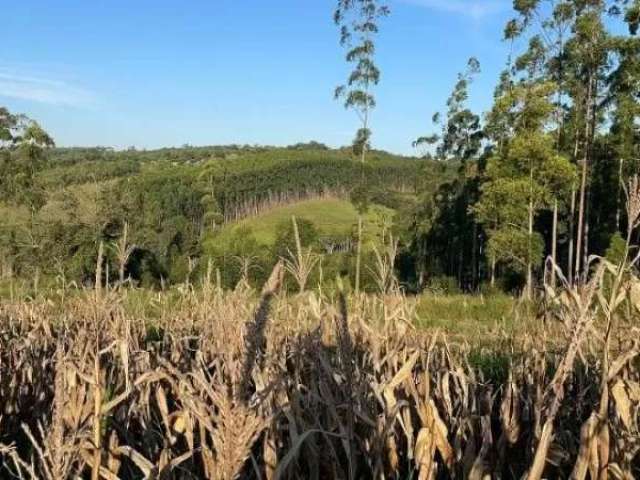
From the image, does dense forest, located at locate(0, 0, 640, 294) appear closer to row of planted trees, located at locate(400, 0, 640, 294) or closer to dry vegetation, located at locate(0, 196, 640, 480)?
row of planted trees, located at locate(400, 0, 640, 294)

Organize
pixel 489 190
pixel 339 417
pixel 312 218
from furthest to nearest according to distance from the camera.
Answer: pixel 312 218 < pixel 489 190 < pixel 339 417

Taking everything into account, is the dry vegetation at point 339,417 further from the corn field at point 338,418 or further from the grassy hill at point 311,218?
the grassy hill at point 311,218

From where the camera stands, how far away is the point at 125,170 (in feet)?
465

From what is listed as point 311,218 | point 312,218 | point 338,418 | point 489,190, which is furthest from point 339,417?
point 312,218

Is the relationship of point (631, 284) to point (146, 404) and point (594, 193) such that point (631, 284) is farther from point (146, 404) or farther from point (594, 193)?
point (594, 193)

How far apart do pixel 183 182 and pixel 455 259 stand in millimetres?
70027

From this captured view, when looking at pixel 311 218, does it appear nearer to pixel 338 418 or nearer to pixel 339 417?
pixel 339 417

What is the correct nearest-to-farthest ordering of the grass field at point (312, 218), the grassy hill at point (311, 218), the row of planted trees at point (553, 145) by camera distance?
the row of planted trees at point (553, 145) < the grassy hill at point (311, 218) < the grass field at point (312, 218)

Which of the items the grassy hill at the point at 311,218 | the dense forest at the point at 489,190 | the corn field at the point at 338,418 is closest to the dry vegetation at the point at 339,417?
the corn field at the point at 338,418

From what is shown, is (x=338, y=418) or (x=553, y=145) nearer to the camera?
Result: (x=338, y=418)

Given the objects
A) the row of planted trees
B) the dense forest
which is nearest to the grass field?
the dense forest

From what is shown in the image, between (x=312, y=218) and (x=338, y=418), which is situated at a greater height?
(x=338, y=418)

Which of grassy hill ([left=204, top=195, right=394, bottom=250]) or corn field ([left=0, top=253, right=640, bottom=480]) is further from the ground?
corn field ([left=0, top=253, right=640, bottom=480])

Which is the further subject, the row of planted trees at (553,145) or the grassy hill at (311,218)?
the grassy hill at (311,218)
